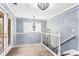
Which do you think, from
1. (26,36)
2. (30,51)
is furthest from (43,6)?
(30,51)

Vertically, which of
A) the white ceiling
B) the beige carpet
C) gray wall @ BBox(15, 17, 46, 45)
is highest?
the white ceiling

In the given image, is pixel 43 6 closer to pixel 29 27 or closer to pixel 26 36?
pixel 29 27

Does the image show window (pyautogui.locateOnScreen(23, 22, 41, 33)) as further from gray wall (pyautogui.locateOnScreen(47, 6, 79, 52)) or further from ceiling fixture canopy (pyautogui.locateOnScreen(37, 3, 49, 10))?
ceiling fixture canopy (pyautogui.locateOnScreen(37, 3, 49, 10))

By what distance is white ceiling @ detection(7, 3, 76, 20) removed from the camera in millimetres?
1495

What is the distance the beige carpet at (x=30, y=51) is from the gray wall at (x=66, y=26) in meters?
0.18

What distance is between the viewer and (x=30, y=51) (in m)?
1.53

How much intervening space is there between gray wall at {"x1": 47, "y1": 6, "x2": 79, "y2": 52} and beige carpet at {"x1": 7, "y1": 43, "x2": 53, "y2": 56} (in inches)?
7.1

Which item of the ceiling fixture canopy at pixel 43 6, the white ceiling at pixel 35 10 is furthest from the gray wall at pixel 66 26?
the ceiling fixture canopy at pixel 43 6

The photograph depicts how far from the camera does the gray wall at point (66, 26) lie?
149cm

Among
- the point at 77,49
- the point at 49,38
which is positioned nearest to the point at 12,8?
the point at 49,38

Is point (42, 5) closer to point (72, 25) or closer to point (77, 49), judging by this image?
point (72, 25)

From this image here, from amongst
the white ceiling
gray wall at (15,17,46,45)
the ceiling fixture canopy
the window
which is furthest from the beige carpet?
the ceiling fixture canopy

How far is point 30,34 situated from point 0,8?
641 mm

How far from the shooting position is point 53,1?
1510 millimetres
